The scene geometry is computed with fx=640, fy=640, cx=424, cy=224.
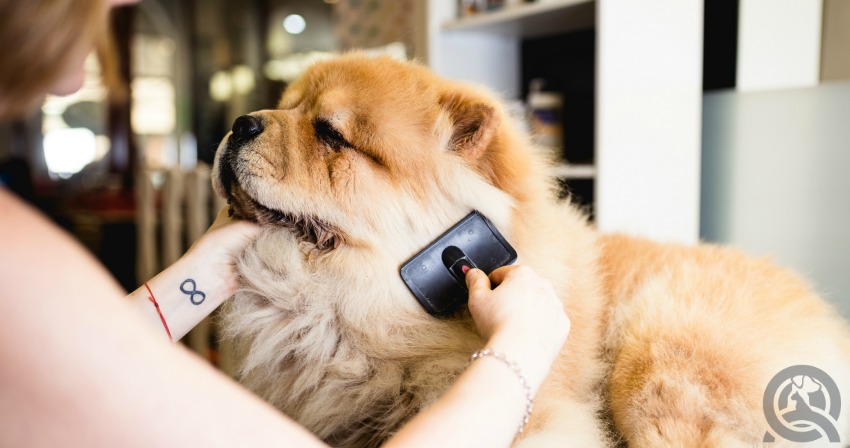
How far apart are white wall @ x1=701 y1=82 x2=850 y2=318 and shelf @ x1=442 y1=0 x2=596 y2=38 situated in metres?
0.51

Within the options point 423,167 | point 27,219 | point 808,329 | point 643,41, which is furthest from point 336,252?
point 643,41

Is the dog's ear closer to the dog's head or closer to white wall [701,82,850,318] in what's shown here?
the dog's head

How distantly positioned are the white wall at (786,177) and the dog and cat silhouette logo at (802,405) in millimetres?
457

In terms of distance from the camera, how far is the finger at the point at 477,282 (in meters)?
0.88

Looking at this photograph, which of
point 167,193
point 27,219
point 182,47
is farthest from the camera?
point 182,47

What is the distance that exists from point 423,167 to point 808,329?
2.29ft

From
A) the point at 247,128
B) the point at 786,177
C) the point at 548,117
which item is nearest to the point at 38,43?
the point at 247,128

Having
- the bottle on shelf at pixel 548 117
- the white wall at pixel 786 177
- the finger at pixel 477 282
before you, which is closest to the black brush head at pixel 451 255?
the finger at pixel 477 282

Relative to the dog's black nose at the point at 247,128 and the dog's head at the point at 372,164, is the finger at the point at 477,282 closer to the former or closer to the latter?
the dog's head at the point at 372,164

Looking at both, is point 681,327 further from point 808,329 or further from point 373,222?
point 373,222

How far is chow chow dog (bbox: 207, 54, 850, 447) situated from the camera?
95cm

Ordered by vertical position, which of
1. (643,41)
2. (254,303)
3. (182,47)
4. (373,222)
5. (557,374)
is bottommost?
(557,374)

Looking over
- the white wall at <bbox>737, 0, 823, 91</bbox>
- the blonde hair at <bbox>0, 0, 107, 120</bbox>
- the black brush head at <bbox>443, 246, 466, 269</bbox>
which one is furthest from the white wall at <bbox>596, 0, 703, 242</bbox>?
the blonde hair at <bbox>0, 0, 107, 120</bbox>

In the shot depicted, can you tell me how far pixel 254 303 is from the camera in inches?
41.2
